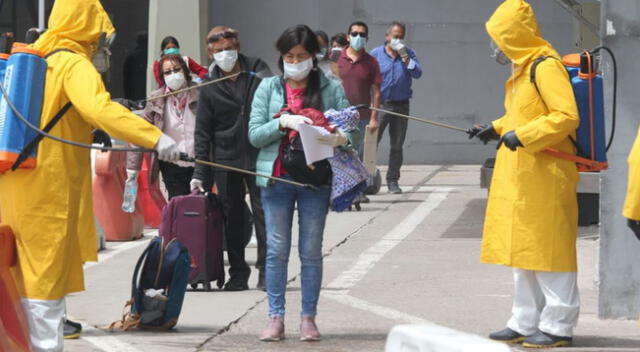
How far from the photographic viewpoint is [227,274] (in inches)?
432

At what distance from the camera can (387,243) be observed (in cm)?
1276

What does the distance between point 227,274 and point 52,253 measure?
4.27 m

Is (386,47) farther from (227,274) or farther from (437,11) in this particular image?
(227,274)

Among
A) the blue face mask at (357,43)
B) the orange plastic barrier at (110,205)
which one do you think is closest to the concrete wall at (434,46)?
the blue face mask at (357,43)

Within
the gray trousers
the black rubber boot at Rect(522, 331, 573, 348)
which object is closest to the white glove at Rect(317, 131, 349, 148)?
the black rubber boot at Rect(522, 331, 573, 348)

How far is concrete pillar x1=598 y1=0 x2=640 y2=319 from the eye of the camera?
858cm

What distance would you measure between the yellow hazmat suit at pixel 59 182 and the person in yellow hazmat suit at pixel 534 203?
6.92 feet

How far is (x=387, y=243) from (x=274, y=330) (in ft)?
15.9

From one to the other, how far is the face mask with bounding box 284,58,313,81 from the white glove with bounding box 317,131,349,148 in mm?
385

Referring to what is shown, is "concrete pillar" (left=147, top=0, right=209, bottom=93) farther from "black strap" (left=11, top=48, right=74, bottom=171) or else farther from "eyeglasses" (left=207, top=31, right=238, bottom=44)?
"black strap" (left=11, top=48, right=74, bottom=171)

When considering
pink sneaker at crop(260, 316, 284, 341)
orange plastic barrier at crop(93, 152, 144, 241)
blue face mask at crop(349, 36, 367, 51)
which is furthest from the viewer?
blue face mask at crop(349, 36, 367, 51)

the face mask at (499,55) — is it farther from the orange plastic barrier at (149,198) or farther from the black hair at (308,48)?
the orange plastic barrier at (149,198)

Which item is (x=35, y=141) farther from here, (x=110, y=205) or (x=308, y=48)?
(x=110, y=205)

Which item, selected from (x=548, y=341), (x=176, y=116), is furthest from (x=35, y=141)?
(x=176, y=116)
